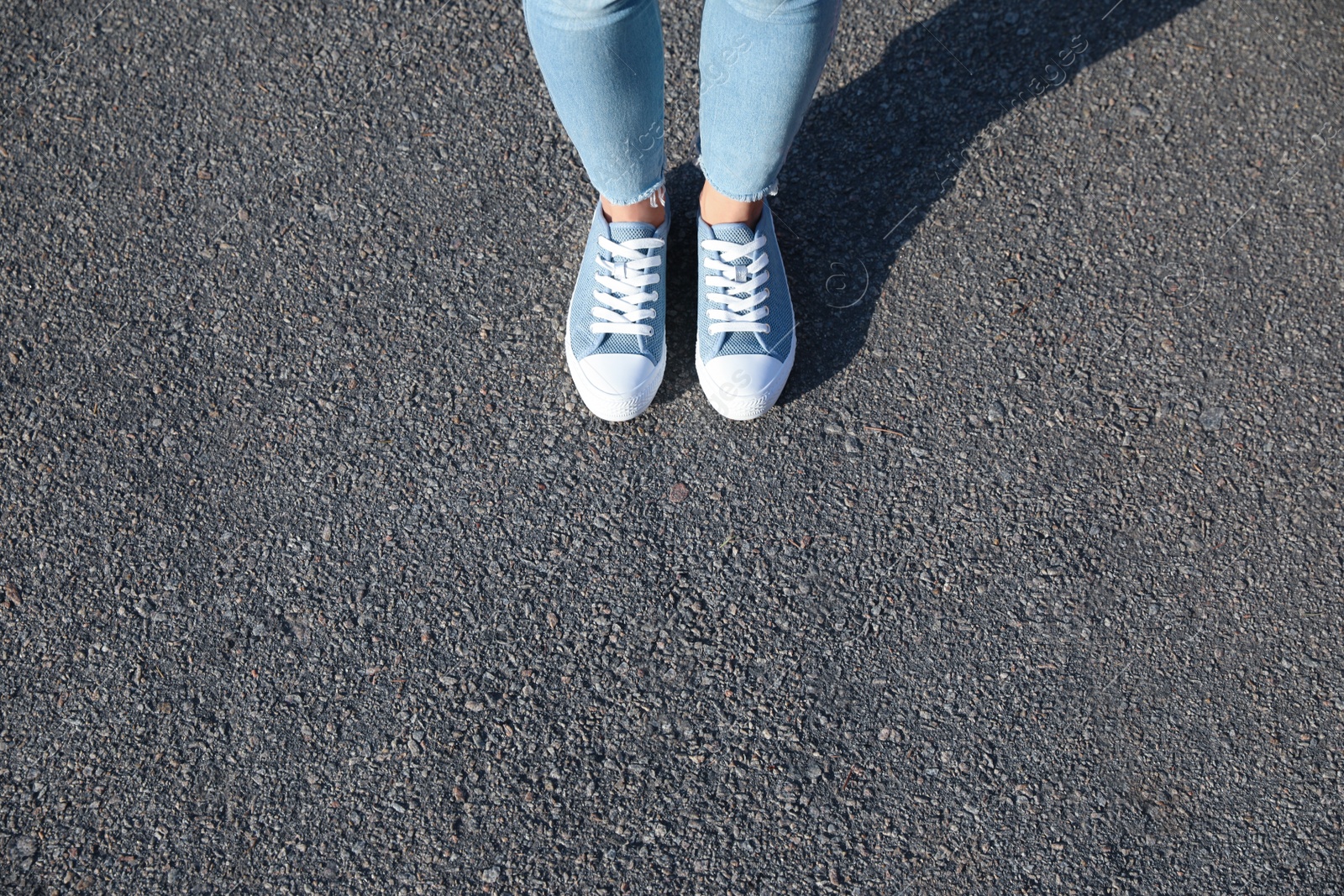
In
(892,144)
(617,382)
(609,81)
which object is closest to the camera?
(609,81)

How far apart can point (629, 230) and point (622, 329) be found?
0.71 ft

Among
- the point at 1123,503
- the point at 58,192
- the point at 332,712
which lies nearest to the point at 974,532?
the point at 1123,503

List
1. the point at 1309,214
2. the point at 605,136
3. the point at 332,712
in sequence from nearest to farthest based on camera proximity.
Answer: the point at 605,136 → the point at 332,712 → the point at 1309,214

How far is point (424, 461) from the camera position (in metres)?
1.89

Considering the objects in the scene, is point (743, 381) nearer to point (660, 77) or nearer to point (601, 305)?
point (601, 305)

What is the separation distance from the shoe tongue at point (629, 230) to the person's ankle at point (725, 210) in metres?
0.14

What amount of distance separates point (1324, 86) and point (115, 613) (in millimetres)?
3151

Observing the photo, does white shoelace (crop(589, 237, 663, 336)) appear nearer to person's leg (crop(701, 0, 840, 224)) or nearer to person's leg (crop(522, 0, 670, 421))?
person's leg (crop(522, 0, 670, 421))

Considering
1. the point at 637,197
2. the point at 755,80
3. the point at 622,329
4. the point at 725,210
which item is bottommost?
the point at 622,329

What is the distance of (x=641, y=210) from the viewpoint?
1.85 m

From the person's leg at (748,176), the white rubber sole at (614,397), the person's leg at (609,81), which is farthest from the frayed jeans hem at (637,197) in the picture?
the white rubber sole at (614,397)

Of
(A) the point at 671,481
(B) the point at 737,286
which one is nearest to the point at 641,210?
(B) the point at 737,286

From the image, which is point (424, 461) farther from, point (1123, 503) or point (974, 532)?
point (1123, 503)

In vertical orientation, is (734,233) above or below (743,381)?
above
